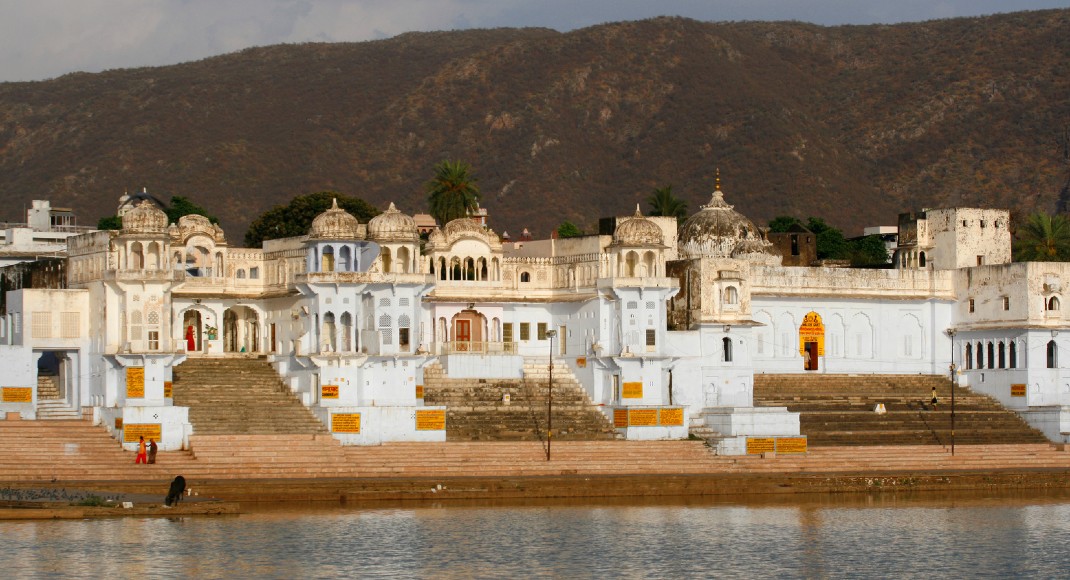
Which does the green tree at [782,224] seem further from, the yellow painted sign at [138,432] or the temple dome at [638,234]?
the yellow painted sign at [138,432]

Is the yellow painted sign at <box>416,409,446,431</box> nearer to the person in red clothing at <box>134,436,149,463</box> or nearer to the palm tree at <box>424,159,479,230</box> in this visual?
the person in red clothing at <box>134,436,149,463</box>

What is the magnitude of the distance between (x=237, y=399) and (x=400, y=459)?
5.73m

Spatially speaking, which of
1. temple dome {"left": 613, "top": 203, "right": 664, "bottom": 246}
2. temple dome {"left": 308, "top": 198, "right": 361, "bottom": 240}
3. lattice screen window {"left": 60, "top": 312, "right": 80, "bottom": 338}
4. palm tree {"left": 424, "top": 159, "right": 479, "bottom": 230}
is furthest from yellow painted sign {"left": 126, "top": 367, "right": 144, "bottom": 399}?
palm tree {"left": 424, "top": 159, "right": 479, "bottom": 230}

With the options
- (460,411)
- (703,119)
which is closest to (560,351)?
(460,411)

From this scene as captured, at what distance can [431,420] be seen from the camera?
58156 millimetres

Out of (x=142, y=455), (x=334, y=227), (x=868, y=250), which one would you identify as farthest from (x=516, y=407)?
(x=868, y=250)

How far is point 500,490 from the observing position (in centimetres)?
5406

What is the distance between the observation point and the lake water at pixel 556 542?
40.5 meters

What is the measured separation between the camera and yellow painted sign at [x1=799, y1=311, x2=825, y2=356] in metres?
70.4

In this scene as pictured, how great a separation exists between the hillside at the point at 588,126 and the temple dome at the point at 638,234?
66347 mm

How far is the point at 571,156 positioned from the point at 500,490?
306 feet

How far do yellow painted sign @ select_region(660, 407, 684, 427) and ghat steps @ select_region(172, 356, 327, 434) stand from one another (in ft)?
35.0

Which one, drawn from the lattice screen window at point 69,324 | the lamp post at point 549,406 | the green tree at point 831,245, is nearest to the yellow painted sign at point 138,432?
the lattice screen window at point 69,324

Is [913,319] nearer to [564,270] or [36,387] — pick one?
[564,270]
